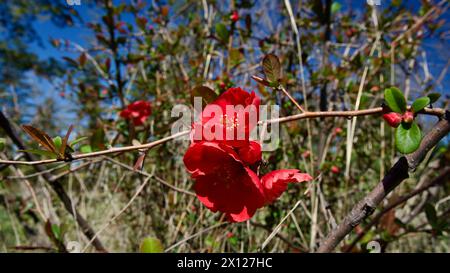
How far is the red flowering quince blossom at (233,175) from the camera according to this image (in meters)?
0.40

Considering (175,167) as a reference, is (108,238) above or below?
below

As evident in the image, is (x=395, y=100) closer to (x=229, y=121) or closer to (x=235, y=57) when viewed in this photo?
(x=229, y=121)

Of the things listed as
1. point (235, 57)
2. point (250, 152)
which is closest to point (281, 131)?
point (235, 57)

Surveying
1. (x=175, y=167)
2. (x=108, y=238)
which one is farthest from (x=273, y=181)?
(x=108, y=238)

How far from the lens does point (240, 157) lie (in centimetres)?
41

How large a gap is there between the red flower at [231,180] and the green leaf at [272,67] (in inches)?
4.4

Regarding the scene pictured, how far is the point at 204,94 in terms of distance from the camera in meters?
0.46

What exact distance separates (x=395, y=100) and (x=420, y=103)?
28mm

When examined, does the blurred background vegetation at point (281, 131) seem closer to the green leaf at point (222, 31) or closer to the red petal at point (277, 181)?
the green leaf at point (222, 31)

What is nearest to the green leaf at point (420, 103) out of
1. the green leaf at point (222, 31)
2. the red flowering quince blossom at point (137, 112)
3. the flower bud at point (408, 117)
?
the flower bud at point (408, 117)

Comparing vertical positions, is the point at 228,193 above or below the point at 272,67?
below

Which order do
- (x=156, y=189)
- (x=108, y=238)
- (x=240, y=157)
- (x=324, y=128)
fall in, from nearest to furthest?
(x=240, y=157) < (x=324, y=128) < (x=156, y=189) < (x=108, y=238)
